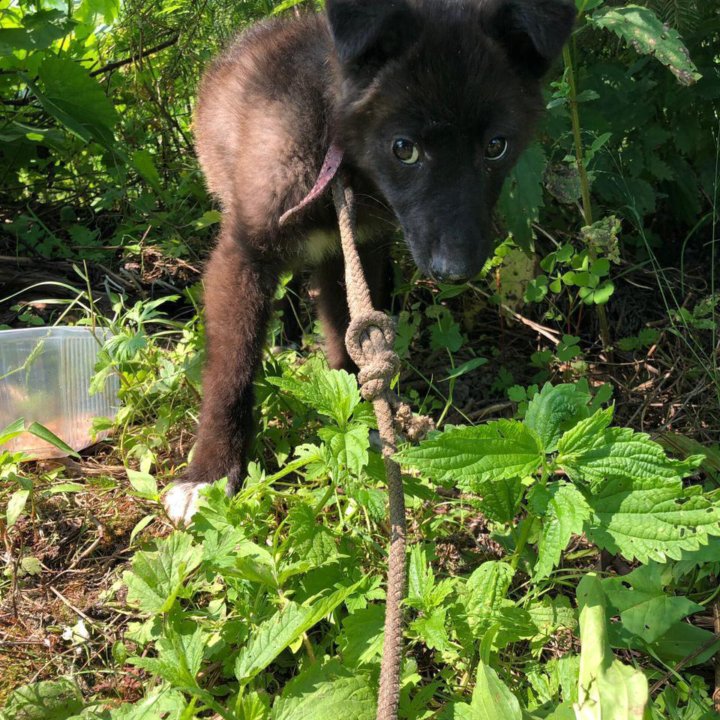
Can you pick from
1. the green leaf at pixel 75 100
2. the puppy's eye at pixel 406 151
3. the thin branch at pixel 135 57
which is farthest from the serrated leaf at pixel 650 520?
the thin branch at pixel 135 57

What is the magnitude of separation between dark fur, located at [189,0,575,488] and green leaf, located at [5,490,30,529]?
→ 1.61 feet

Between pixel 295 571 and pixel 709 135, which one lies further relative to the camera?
pixel 709 135

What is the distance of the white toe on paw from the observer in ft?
7.39

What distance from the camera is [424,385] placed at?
3.10 meters

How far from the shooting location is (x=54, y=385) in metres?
2.75

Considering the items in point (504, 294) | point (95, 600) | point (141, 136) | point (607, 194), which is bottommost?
point (95, 600)

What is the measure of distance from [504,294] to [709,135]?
1136 mm

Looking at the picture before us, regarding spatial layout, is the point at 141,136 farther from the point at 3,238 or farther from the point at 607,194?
the point at 607,194

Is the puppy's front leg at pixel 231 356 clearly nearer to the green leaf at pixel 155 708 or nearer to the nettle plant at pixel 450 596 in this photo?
the nettle plant at pixel 450 596

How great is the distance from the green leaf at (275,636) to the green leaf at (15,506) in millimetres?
917

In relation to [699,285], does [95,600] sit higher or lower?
lower

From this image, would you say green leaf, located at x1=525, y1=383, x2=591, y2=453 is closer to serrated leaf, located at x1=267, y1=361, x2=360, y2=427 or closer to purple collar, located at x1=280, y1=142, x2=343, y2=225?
serrated leaf, located at x1=267, y1=361, x2=360, y2=427

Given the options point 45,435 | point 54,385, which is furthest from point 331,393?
point 54,385

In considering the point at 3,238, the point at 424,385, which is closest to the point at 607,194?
the point at 424,385
